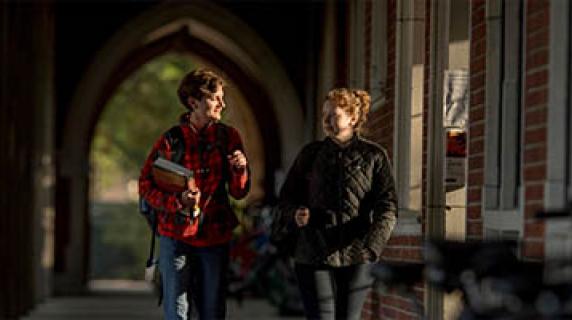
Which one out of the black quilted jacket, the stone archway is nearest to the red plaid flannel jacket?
the black quilted jacket

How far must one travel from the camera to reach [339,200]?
8289mm

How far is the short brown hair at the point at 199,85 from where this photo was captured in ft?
28.4

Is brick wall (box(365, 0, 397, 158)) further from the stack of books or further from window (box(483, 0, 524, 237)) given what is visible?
window (box(483, 0, 524, 237))

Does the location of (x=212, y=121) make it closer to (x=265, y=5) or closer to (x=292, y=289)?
(x=292, y=289)

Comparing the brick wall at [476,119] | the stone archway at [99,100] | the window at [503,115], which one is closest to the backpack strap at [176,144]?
the brick wall at [476,119]

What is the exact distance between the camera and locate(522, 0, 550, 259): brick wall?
21.8 feet

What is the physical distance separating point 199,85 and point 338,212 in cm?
91

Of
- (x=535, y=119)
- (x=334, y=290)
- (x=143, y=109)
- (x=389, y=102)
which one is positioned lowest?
(x=334, y=290)

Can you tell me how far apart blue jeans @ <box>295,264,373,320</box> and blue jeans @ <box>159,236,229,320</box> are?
57 cm

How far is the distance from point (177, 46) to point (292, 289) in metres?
10.4

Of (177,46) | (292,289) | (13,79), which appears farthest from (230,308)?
(177,46)

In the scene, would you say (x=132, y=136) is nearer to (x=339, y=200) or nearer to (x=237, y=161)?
(x=237, y=161)

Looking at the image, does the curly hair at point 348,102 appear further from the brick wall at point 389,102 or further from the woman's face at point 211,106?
the brick wall at point 389,102

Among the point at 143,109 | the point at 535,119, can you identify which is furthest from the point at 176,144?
the point at 143,109
